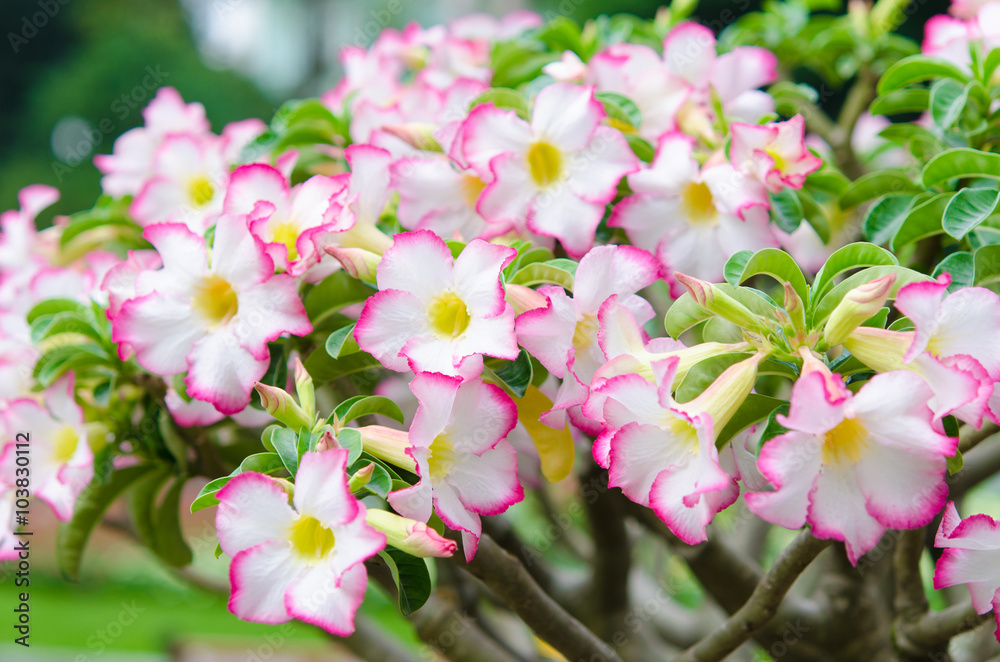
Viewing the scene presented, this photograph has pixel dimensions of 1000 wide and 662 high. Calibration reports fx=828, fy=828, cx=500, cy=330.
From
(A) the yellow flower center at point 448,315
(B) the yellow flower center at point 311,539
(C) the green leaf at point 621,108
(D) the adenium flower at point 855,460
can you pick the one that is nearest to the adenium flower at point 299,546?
(B) the yellow flower center at point 311,539

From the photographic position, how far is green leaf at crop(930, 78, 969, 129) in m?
0.70

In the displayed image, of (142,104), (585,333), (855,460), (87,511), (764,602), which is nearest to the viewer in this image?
(855,460)

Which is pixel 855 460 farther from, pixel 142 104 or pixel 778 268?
pixel 142 104

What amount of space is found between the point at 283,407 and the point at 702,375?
10.2 inches

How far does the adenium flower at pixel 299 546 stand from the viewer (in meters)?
0.44

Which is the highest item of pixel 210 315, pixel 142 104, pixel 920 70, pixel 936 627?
pixel 142 104

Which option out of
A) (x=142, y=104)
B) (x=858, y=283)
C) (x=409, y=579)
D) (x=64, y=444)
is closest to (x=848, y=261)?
(x=858, y=283)

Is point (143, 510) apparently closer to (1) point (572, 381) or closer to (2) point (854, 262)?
(1) point (572, 381)

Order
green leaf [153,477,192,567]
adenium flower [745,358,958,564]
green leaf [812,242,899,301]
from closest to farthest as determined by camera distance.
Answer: adenium flower [745,358,958,564], green leaf [812,242,899,301], green leaf [153,477,192,567]

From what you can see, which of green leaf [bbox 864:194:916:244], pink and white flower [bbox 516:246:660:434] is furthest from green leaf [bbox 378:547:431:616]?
green leaf [bbox 864:194:916:244]

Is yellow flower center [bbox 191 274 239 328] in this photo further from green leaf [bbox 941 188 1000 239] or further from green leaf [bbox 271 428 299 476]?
green leaf [bbox 941 188 1000 239]

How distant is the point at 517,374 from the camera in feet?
1.82

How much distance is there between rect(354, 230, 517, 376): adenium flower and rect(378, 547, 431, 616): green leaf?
0.12 meters

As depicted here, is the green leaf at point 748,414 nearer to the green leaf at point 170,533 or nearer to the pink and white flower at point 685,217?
the pink and white flower at point 685,217
